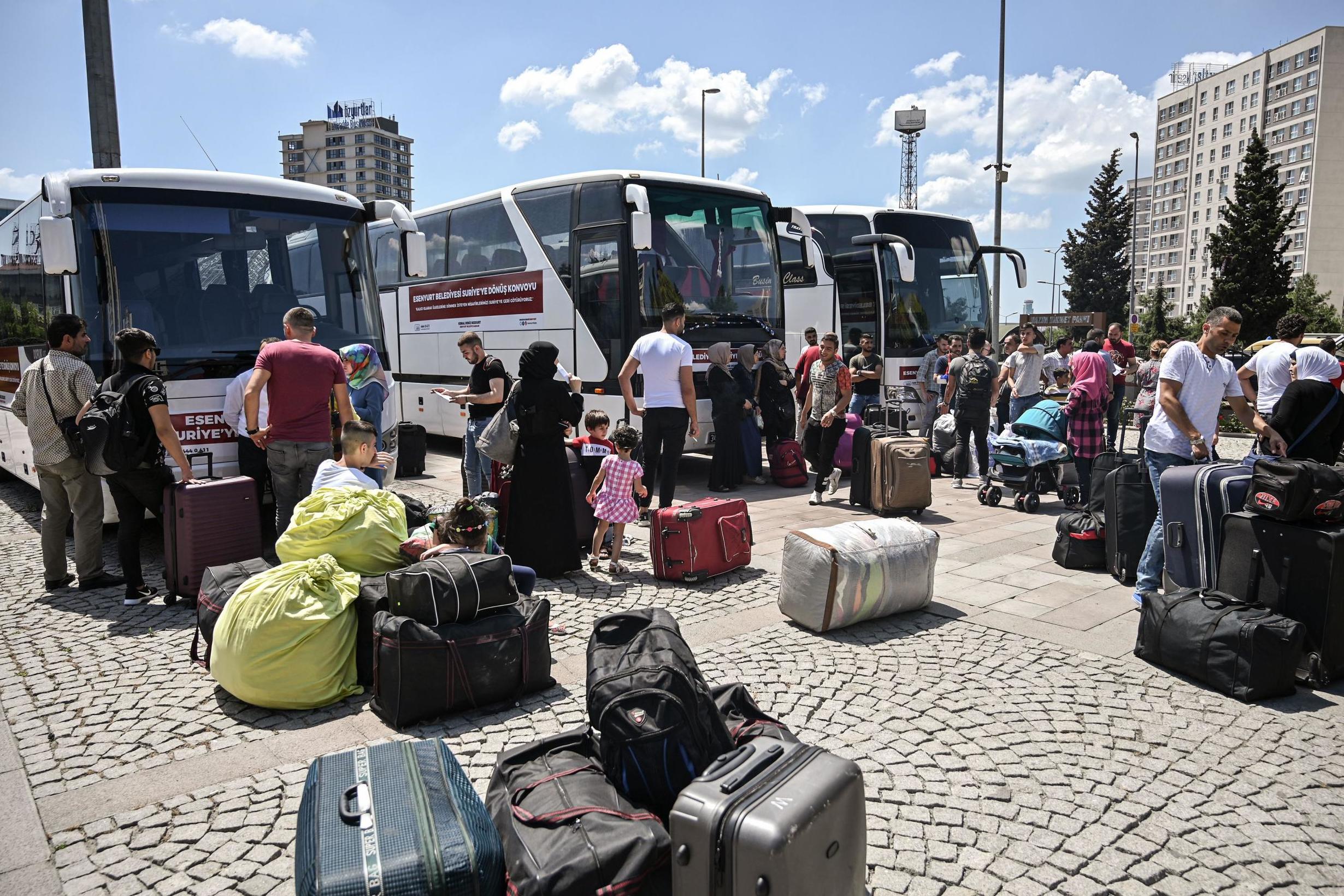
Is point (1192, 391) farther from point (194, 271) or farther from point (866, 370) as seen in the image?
point (194, 271)

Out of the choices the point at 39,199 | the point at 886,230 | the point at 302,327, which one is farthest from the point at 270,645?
the point at 886,230

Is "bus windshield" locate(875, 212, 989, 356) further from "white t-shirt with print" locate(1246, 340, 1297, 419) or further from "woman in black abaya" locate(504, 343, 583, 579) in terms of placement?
"woman in black abaya" locate(504, 343, 583, 579)

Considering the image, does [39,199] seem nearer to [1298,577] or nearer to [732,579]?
[732,579]

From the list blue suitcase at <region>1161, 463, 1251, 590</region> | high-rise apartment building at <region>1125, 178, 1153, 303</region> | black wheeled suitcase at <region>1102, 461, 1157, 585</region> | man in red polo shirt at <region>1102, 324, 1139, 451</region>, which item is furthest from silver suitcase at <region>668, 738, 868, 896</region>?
high-rise apartment building at <region>1125, 178, 1153, 303</region>

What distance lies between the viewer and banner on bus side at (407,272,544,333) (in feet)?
38.9

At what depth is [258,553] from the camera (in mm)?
6375

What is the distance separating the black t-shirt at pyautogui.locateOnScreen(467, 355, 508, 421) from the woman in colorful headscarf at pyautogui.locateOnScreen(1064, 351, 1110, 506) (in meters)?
5.76

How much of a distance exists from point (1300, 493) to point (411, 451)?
10.4 meters

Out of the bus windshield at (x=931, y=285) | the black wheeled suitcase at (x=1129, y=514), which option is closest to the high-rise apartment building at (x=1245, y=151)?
the bus windshield at (x=931, y=285)

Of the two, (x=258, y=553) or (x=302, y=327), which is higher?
(x=302, y=327)

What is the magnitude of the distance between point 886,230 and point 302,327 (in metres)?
11.4

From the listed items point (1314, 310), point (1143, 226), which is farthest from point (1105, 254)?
point (1143, 226)

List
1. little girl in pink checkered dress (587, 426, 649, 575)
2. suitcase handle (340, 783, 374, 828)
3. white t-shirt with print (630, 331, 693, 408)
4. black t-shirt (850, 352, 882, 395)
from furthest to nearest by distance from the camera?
black t-shirt (850, 352, 882, 395) → white t-shirt with print (630, 331, 693, 408) → little girl in pink checkered dress (587, 426, 649, 575) → suitcase handle (340, 783, 374, 828)

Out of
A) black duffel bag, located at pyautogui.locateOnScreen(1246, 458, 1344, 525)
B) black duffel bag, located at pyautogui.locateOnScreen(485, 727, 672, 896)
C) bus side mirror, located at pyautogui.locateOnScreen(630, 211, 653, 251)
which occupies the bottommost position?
black duffel bag, located at pyautogui.locateOnScreen(485, 727, 672, 896)
